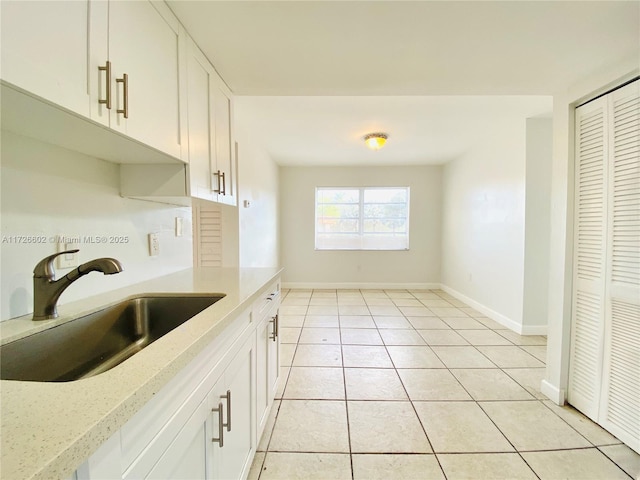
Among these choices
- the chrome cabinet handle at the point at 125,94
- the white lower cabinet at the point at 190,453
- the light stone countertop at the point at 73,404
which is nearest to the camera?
the light stone countertop at the point at 73,404

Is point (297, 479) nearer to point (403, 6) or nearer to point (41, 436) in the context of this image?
point (41, 436)

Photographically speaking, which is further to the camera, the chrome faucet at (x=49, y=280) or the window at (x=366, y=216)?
the window at (x=366, y=216)

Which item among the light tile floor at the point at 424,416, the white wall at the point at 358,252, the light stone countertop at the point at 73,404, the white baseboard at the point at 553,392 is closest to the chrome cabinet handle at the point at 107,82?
the light stone countertop at the point at 73,404

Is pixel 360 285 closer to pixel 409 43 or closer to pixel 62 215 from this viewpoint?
pixel 409 43

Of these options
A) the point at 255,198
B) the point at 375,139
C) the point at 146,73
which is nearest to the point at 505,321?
the point at 375,139

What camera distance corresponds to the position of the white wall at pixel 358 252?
535cm

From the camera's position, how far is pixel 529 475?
4.50ft

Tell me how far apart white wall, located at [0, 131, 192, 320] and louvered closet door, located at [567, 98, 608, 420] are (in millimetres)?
2664

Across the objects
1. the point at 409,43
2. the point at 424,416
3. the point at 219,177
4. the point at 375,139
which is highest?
the point at 375,139

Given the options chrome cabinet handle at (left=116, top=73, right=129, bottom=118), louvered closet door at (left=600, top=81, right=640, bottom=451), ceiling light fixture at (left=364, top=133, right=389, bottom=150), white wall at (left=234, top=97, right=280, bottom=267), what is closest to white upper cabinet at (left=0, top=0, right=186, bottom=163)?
chrome cabinet handle at (left=116, top=73, right=129, bottom=118)

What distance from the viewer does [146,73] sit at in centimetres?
107

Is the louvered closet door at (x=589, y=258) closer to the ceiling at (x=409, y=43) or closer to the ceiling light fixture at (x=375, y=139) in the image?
the ceiling at (x=409, y=43)

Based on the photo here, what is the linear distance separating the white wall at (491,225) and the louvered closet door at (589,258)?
1.41m

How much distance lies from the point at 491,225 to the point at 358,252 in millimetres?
2385
